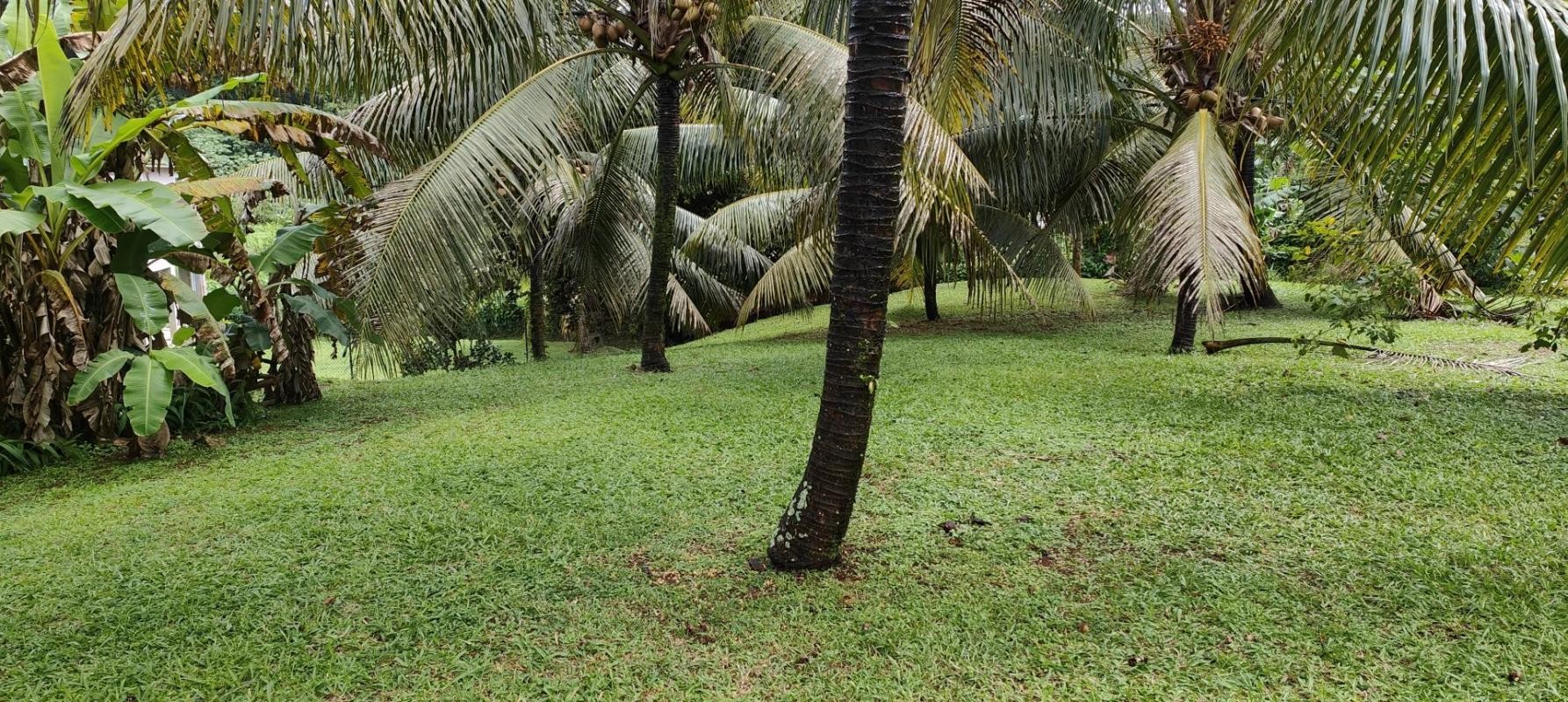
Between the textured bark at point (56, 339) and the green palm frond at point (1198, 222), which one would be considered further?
the green palm frond at point (1198, 222)

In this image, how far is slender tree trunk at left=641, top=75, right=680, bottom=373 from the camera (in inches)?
286

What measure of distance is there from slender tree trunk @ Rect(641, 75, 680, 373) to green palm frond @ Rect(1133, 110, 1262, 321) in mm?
3855

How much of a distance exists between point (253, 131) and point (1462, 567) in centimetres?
643

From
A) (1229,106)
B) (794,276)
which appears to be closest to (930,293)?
(794,276)

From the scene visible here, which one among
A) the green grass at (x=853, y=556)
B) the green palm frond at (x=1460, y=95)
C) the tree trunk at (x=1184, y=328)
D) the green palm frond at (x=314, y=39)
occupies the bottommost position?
the green grass at (x=853, y=556)

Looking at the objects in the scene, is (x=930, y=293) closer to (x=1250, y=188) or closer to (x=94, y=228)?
(x=1250, y=188)

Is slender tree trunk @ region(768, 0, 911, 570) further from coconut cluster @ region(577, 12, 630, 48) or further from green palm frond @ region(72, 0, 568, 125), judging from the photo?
coconut cluster @ region(577, 12, 630, 48)

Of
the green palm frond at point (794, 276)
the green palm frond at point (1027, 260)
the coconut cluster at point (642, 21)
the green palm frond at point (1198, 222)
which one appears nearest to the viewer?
the green palm frond at point (1198, 222)

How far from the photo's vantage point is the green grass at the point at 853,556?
2.55 m

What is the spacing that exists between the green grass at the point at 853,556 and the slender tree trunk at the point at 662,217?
1.91m

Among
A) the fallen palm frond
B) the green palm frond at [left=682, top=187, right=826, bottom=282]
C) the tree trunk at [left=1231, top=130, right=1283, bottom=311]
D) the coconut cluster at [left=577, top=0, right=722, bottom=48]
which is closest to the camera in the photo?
the fallen palm frond

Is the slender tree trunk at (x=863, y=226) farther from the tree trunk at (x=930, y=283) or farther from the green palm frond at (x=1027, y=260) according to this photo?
the tree trunk at (x=930, y=283)

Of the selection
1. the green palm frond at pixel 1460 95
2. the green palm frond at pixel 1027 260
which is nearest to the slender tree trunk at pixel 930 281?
the green palm frond at pixel 1027 260

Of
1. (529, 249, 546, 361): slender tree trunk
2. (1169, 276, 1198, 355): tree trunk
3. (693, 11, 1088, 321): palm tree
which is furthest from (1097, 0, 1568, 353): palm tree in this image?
(529, 249, 546, 361): slender tree trunk
